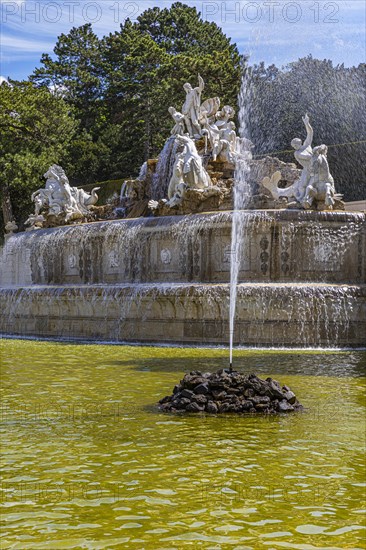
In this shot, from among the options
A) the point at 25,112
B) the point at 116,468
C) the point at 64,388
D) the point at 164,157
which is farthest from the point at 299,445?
the point at 25,112

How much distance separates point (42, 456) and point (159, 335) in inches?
496

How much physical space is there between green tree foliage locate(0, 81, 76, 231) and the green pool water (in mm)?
33214

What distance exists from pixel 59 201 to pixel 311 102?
54.4 ft

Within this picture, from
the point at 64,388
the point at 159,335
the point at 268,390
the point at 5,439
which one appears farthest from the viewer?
the point at 159,335

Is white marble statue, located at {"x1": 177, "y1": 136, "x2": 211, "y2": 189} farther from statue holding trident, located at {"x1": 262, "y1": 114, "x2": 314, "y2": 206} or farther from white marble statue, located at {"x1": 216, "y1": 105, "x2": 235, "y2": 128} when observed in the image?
white marble statue, located at {"x1": 216, "y1": 105, "x2": 235, "y2": 128}

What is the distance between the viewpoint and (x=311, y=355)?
52.0 feet

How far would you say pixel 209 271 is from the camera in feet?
66.3

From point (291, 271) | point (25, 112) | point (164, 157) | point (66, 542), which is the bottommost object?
point (66, 542)

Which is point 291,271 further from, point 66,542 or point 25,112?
point 25,112

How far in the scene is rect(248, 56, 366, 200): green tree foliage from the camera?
40.0m

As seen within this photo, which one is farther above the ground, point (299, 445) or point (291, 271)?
point (291, 271)

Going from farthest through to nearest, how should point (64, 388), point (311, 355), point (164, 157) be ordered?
point (164, 157), point (311, 355), point (64, 388)

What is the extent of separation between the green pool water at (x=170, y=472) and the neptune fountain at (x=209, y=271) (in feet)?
23.5

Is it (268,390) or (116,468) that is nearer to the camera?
(116,468)
